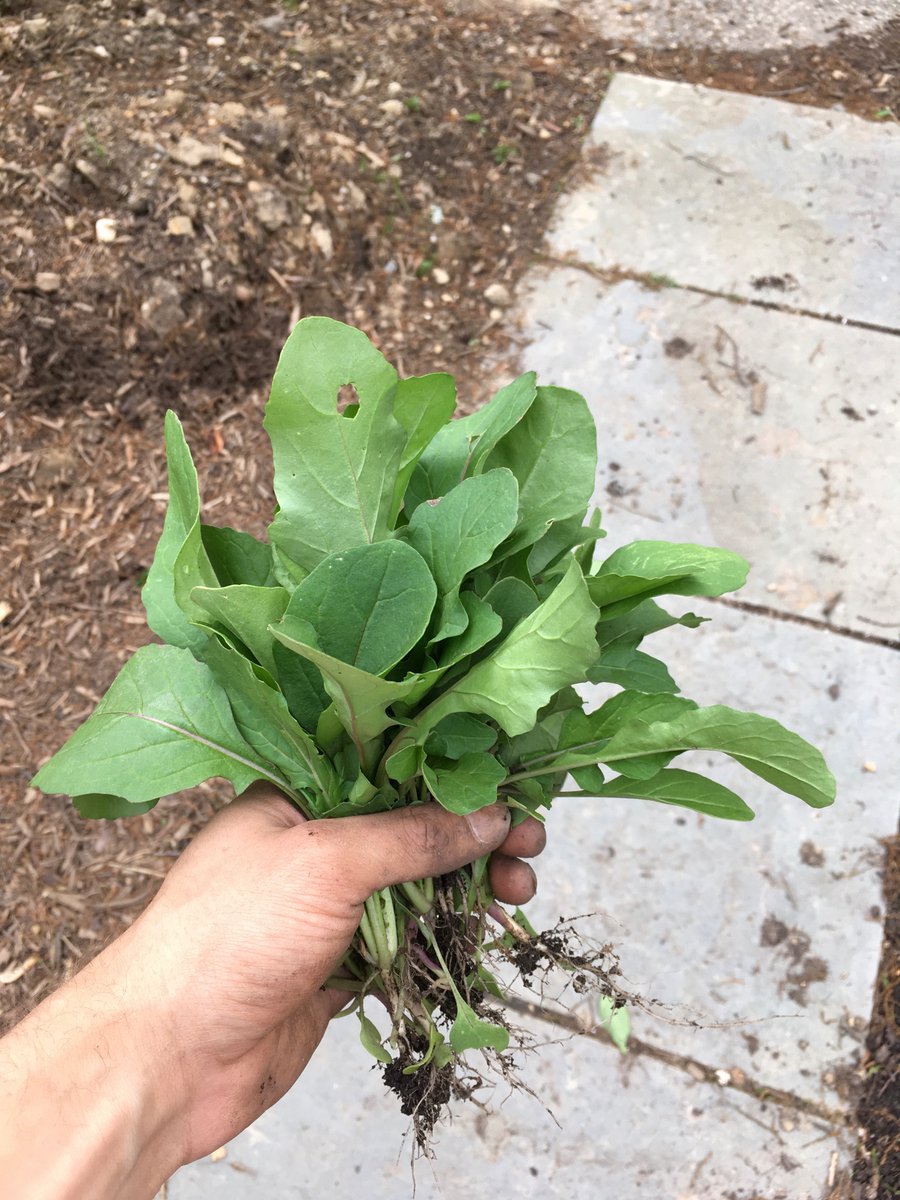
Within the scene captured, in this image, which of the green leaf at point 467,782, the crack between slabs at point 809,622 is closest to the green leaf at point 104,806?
the green leaf at point 467,782

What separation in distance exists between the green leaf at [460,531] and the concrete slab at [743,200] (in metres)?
2.50

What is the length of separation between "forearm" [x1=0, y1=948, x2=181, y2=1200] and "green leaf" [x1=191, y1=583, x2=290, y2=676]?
554 mm

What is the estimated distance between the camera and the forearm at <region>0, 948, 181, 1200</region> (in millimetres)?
1262

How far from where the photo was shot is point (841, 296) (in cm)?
339

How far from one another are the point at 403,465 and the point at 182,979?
0.81 metres

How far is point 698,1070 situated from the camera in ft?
7.45

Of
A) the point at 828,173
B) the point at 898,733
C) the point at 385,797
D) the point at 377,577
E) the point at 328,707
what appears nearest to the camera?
the point at 377,577

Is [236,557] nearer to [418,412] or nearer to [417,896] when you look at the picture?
[418,412]

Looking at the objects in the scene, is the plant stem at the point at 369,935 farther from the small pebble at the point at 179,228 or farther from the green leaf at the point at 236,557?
the small pebble at the point at 179,228

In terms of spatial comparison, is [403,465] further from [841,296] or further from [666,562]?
[841,296]

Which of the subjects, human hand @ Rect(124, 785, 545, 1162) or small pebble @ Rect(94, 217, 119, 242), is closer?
human hand @ Rect(124, 785, 545, 1162)

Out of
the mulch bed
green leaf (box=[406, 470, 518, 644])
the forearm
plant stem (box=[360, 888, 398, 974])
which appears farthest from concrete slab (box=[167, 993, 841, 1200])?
green leaf (box=[406, 470, 518, 644])

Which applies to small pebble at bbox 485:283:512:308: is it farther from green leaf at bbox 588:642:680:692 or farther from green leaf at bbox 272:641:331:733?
green leaf at bbox 272:641:331:733

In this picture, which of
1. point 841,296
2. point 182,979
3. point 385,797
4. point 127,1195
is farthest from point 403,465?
point 841,296
